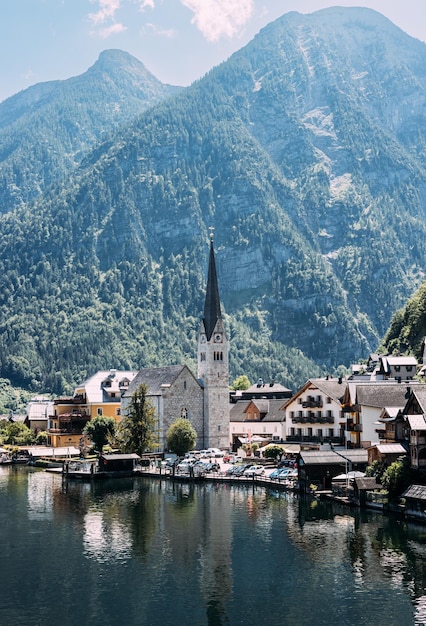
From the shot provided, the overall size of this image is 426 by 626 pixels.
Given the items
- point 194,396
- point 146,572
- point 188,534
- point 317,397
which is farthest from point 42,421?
point 146,572

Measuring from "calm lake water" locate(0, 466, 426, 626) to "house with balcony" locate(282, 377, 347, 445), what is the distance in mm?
31728

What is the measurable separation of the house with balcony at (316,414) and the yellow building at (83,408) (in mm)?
43393

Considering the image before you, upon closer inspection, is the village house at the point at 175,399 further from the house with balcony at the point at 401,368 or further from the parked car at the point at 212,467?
the house with balcony at the point at 401,368

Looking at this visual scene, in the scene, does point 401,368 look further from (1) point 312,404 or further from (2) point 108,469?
(2) point 108,469

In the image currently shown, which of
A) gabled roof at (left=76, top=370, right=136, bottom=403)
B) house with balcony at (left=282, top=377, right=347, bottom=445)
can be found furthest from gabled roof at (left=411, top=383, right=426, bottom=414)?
gabled roof at (left=76, top=370, right=136, bottom=403)

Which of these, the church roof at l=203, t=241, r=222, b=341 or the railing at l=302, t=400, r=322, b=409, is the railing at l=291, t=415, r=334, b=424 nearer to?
the railing at l=302, t=400, r=322, b=409

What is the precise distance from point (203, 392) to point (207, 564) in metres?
86.6

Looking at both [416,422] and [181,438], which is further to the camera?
[181,438]

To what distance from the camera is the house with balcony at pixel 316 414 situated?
4776 inches

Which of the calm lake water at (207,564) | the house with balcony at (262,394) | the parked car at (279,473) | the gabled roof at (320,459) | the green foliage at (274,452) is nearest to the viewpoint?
the calm lake water at (207,564)

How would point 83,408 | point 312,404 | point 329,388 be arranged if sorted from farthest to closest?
1. point 83,408
2. point 329,388
3. point 312,404

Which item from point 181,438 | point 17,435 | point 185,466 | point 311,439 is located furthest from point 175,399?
point 17,435

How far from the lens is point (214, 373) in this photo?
148 m

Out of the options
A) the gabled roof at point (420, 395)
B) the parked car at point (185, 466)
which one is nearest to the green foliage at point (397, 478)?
the gabled roof at point (420, 395)
